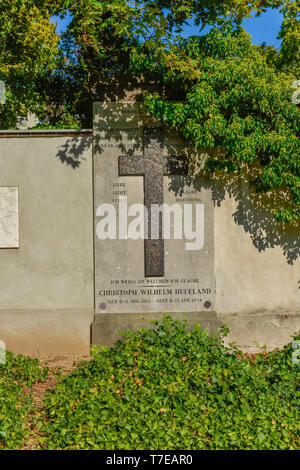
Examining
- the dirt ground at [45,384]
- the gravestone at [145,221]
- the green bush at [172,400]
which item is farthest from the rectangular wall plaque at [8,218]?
the green bush at [172,400]

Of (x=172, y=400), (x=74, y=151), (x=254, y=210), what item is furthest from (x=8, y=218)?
(x=254, y=210)

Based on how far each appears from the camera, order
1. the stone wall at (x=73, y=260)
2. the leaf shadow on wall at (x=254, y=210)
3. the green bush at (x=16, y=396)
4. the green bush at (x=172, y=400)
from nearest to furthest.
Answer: the green bush at (x=172, y=400) < the green bush at (x=16, y=396) < the stone wall at (x=73, y=260) < the leaf shadow on wall at (x=254, y=210)

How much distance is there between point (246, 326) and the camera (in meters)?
5.16

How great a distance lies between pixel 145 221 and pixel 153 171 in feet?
2.16

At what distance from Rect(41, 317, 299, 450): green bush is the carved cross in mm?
1173

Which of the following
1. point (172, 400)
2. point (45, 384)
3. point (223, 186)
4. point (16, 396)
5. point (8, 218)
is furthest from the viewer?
point (223, 186)

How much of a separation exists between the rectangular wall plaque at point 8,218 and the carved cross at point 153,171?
1443 millimetres

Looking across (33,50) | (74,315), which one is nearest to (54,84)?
(33,50)

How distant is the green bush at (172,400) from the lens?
288 centimetres

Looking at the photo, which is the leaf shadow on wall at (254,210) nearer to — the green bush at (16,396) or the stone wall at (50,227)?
the stone wall at (50,227)

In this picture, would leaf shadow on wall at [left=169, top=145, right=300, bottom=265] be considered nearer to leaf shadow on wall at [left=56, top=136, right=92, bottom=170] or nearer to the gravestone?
the gravestone

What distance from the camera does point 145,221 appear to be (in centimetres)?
509

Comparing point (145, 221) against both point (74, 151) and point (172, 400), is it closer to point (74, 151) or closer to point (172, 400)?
point (74, 151)
